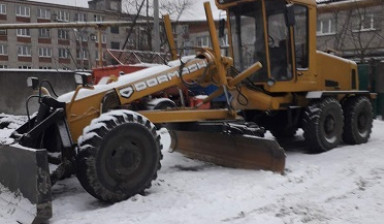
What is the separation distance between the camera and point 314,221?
4.80 metres

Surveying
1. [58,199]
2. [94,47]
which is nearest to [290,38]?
[58,199]

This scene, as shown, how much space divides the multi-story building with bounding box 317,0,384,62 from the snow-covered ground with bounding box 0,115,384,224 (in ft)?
16.4

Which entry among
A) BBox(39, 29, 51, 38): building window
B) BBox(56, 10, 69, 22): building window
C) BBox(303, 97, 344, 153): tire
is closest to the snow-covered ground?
BBox(303, 97, 344, 153): tire

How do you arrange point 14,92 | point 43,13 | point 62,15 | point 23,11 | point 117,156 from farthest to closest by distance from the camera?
point 43,13 < point 62,15 < point 23,11 < point 14,92 < point 117,156

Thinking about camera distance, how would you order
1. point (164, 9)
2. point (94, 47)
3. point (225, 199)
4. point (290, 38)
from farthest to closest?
point (94, 47) → point (164, 9) → point (290, 38) → point (225, 199)

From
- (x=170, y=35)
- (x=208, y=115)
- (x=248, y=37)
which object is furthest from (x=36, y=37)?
(x=208, y=115)

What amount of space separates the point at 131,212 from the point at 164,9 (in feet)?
70.2

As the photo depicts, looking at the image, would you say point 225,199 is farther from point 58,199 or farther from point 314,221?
point 58,199

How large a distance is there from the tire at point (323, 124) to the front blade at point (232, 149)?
6.48ft

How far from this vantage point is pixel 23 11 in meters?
57.2

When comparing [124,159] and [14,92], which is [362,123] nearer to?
[124,159]

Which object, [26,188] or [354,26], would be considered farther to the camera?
[354,26]

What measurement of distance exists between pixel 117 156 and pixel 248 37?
4290 millimetres

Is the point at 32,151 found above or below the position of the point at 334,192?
above
